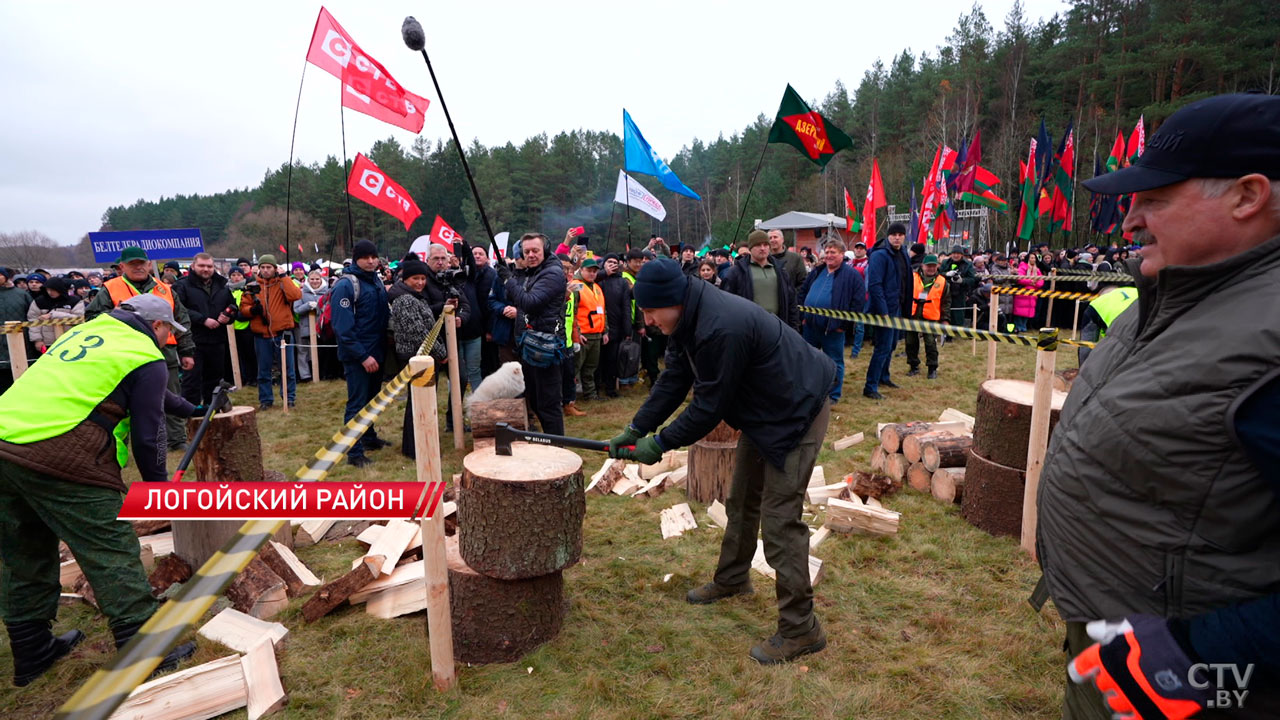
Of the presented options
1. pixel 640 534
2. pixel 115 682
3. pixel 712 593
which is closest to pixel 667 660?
pixel 712 593

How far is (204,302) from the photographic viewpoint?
8617mm

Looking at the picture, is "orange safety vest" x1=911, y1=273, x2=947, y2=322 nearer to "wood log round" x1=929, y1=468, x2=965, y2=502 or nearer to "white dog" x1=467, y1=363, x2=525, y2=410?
"wood log round" x1=929, y1=468, x2=965, y2=502

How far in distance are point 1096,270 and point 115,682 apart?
17.8 meters

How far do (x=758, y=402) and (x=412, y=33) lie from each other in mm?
3992

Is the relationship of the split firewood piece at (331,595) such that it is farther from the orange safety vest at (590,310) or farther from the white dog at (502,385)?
the orange safety vest at (590,310)

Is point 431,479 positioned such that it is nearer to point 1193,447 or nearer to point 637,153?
point 1193,447

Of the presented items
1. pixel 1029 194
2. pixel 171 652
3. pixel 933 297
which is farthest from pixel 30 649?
pixel 1029 194

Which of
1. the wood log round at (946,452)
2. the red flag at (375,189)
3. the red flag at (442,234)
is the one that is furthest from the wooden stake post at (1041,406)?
the red flag at (442,234)

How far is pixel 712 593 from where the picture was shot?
4199 mm

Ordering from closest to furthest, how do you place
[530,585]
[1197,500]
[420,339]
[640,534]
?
[1197,500] < [530,585] < [640,534] < [420,339]

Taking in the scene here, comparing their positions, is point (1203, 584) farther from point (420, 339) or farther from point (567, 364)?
point (567, 364)

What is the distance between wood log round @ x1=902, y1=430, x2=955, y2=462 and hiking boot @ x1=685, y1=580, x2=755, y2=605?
2524 mm

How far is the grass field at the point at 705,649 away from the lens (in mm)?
3238

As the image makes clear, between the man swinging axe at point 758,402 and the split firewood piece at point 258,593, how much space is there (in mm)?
2544
